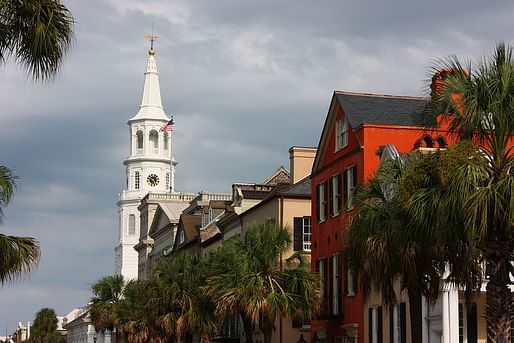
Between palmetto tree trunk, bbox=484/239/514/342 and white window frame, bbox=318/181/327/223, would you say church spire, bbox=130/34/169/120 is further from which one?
palmetto tree trunk, bbox=484/239/514/342

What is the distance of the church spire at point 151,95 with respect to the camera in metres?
181

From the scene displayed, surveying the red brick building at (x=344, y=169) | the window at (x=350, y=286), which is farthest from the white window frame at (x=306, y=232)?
the window at (x=350, y=286)

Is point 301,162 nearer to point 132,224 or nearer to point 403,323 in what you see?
point 403,323

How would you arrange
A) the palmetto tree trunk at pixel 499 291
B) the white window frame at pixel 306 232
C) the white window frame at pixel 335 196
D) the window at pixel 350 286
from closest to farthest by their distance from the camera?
the palmetto tree trunk at pixel 499 291, the window at pixel 350 286, the white window frame at pixel 335 196, the white window frame at pixel 306 232

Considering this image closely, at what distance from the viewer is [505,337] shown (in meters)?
24.8

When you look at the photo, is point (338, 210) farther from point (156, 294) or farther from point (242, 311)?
point (156, 294)

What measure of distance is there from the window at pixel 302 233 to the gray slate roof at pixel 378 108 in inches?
436

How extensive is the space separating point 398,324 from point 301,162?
26.5 m

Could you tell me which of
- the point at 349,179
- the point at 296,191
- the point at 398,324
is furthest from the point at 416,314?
the point at 296,191

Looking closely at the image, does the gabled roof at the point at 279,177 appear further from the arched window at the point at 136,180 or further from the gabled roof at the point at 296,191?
the arched window at the point at 136,180

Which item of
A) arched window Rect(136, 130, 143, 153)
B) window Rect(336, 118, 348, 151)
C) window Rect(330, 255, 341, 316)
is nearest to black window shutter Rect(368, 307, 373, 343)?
window Rect(330, 255, 341, 316)

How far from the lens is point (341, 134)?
168 feet

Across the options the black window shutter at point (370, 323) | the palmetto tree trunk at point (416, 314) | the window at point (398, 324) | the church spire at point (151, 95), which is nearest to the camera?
the palmetto tree trunk at point (416, 314)

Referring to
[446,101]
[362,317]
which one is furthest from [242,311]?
[446,101]
